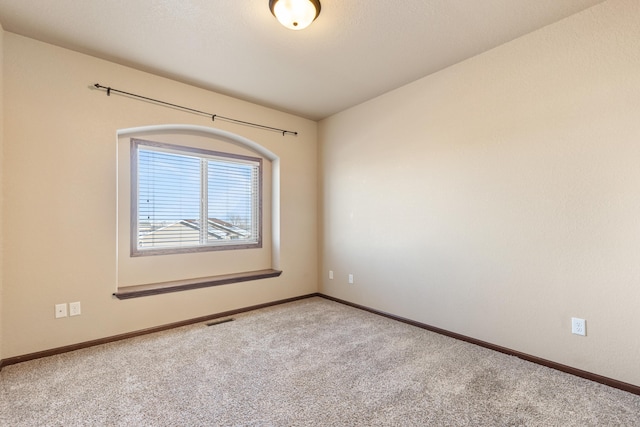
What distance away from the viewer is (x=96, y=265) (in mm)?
2877

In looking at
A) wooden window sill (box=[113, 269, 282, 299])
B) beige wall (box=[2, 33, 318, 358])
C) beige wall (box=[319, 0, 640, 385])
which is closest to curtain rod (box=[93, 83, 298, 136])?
beige wall (box=[2, 33, 318, 358])

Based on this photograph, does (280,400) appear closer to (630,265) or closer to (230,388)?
(230,388)

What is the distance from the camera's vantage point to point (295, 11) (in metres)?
2.08

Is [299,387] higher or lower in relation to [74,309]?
lower

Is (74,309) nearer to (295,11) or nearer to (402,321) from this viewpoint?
(295,11)

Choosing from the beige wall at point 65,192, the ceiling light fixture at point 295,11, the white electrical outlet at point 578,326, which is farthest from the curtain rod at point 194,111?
the white electrical outlet at point 578,326

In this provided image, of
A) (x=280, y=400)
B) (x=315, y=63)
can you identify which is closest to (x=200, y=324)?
(x=280, y=400)

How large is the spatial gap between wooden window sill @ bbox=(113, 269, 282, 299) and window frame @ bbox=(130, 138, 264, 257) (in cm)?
36

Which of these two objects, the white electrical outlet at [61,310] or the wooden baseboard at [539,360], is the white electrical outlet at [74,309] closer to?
the white electrical outlet at [61,310]

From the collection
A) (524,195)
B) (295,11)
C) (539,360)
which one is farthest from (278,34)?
(539,360)

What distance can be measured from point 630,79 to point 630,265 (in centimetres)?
129

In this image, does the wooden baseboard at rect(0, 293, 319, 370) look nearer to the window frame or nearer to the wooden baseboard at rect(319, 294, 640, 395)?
the window frame

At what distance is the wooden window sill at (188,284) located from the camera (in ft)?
10.1

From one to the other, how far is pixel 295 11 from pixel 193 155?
7.55 feet
